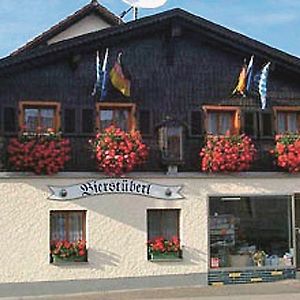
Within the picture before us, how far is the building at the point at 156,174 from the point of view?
1638 centimetres

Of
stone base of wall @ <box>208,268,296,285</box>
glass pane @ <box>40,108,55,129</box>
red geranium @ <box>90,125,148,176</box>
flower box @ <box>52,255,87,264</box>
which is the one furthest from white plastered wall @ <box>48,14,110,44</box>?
stone base of wall @ <box>208,268,296,285</box>

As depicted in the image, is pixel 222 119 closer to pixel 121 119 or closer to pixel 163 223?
pixel 121 119

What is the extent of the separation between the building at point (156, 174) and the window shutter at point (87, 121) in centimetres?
2

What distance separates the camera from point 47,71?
16891 millimetres

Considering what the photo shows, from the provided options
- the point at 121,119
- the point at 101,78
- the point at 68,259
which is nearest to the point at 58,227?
the point at 68,259

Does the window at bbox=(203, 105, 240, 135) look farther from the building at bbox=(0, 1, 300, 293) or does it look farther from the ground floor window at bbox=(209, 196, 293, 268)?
the ground floor window at bbox=(209, 196, 293, 268)

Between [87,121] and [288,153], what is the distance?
4.83 m

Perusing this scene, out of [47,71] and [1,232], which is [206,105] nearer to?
[47,71]

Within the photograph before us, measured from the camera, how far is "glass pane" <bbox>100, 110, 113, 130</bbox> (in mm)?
17219

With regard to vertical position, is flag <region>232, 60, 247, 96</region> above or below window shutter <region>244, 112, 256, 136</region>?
above

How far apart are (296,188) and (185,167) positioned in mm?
2872

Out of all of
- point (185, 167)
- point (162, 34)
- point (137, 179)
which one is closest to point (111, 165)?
point (137, 179)

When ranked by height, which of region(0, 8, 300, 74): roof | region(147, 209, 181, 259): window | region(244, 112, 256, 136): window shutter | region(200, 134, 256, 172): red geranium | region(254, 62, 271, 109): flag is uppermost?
region(0, 8, 300, 74): roof

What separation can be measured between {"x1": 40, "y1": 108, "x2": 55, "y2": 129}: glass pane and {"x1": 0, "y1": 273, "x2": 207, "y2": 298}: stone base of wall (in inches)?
138
